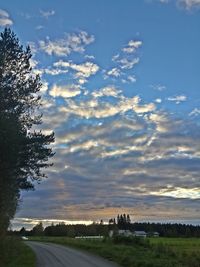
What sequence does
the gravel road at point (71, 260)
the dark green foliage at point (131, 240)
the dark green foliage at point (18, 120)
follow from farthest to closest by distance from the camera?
the dark green foliage at point (131, 240), the gravel road at point (71, 260), the dark green foliage at point (18, 120)

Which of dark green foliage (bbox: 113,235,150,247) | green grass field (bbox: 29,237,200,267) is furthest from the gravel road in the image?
dark green foliage (bbox: 113,235,150,247)

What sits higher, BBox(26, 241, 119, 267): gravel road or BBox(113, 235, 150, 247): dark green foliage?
BBox(113, 235, 150, 247): dark green foliage

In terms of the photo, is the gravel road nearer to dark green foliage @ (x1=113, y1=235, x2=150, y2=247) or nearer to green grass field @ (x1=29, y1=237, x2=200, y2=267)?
green grass field @ (x1=29, y1=237, x2=200, y2=267)

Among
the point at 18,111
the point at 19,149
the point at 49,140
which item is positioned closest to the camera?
the point at 19,149

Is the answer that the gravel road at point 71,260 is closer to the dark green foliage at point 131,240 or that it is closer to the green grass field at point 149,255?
the green grass field at point 149,255

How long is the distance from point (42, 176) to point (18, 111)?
4.31 meters

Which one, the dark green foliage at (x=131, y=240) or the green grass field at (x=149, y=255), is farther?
the dark green foliage at (x=131, y=240)

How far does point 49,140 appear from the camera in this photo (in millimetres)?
28062

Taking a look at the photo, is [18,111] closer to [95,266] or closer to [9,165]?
[9,165]

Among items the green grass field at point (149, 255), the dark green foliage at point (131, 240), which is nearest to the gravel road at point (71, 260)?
the green grass field at point (149, 255)

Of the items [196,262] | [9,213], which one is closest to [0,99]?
[9,213]

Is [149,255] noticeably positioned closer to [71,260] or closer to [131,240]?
[71,260]

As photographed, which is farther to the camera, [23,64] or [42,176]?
[42,176]

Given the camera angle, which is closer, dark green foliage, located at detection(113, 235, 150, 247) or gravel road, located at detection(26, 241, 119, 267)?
gravel road, located at detection(26, 241, 119, 267)
